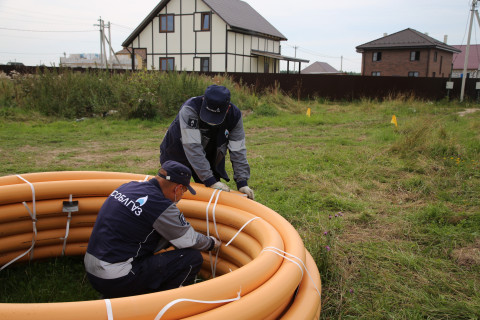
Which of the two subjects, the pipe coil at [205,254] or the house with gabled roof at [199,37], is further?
the house with gabled roof at [199,37]

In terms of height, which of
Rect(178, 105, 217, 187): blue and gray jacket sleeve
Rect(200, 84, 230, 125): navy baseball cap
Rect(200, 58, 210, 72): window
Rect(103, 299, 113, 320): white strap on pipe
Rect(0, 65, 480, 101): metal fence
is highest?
Rect(200, 58, 210, 72): window

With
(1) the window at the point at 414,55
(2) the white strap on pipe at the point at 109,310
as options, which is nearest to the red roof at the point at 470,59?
(1) the window at the point at 414,55

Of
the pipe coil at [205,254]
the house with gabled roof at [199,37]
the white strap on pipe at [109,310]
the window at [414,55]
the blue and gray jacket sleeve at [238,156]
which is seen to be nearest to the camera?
the white strap on pipe at [109,310]

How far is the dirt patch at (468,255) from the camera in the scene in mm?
3413

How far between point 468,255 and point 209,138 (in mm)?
2614

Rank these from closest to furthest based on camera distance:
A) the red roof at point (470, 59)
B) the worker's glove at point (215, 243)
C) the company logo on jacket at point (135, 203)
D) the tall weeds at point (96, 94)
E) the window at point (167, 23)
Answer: the company logo on jacket at point (135, 203) < the worker's glove at point (215, 243) < the tall weeds at point (96, 94) < the window at point (167, 23) < the red roof at point (470, 59)

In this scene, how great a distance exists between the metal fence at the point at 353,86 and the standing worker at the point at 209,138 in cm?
1482

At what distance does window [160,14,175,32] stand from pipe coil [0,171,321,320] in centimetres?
2531

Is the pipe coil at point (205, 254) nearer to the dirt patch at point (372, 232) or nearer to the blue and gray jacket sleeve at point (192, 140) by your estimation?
the blue and gray jacket sleeve at point (192, 140)


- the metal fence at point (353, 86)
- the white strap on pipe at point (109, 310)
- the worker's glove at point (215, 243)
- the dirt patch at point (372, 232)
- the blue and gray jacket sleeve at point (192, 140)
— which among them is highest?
the metal fence at point (353, 86)

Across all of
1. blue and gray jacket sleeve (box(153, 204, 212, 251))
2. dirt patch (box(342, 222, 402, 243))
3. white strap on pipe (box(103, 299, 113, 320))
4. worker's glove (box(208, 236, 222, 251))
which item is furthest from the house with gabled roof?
white strap on pipe (box(103, 299, 113, 320))

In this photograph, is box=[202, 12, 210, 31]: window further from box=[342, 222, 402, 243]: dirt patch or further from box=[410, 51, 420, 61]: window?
box=[342, 222, 402, 243]: dirt patch

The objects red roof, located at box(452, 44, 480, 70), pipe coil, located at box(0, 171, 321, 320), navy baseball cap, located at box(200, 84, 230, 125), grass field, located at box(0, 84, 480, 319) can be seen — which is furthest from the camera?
red roof, located at box(452, 44, 480, 70)

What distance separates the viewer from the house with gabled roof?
85.1 feet
